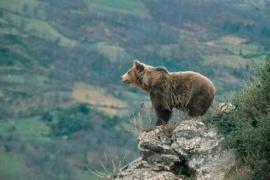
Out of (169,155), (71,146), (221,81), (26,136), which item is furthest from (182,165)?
(221,81)

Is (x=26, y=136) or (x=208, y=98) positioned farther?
(x=26, y=136)

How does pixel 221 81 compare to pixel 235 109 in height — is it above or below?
below

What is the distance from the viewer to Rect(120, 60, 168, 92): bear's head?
67.5 feet

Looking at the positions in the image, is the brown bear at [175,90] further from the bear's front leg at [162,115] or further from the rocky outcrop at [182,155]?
the rocky outcrop at [182,155]

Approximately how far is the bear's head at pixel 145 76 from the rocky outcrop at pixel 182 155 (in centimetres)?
218

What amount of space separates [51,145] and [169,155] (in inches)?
6438

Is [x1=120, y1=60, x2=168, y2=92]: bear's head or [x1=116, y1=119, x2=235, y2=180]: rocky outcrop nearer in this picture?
[x1=116, y1=119, x2=235, y2=180]: rocky outcrop

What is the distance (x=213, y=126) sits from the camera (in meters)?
18.3

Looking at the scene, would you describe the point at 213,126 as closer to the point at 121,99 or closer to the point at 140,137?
the point at 140,137

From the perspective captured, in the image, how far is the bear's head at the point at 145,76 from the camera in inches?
810

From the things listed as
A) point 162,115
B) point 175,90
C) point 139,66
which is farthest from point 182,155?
point 139,66

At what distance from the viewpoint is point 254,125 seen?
1759 centimetres

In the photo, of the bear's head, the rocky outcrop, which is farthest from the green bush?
the bear's head

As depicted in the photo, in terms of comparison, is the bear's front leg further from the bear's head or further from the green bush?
the green bush
